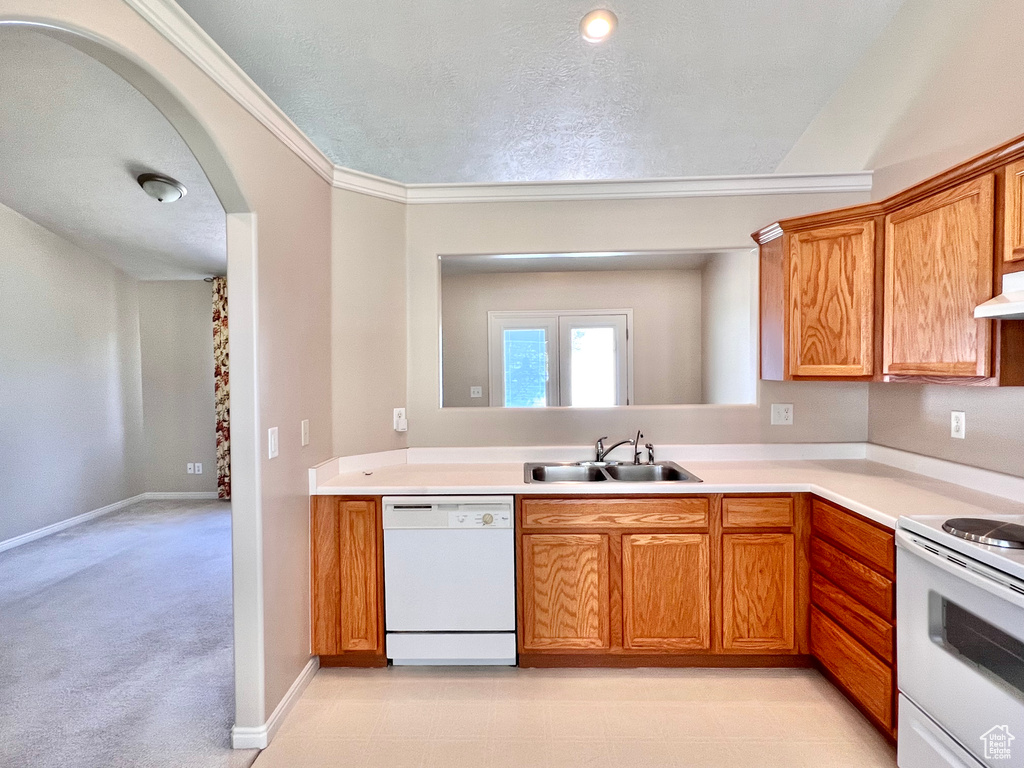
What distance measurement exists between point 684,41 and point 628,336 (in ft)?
5.50

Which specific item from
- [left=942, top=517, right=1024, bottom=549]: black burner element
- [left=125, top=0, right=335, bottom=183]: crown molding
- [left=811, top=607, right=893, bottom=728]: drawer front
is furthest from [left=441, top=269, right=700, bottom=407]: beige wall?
[left=942, top=517, right=1024, bottom=549]: black burner element

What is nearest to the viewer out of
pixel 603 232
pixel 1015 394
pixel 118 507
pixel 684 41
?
pixel 1015 394

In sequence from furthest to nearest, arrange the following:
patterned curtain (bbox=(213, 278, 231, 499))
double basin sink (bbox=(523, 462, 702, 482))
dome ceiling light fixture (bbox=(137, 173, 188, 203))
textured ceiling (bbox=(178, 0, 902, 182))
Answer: patterned curtain (bbox=(213, 278, 231, 499)), dome ceiling light fixture (bbox=(137, 173, 188, 203)), double basin sink (bbox=(523, 462, 702, 482)), textured ceiling (bbox=(178, 0, 902, 182))

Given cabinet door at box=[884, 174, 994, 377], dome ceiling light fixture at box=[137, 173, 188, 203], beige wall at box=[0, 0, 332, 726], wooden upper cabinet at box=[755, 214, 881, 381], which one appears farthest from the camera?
dome ceiling light fixture at box=[137, 173, 188, 203]

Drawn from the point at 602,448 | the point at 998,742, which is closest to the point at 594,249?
the point at 602,448

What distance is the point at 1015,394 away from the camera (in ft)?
6.31

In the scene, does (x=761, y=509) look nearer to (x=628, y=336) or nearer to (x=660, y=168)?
(x=628, y=336)

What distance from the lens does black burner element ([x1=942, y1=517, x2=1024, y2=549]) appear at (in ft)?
4.46

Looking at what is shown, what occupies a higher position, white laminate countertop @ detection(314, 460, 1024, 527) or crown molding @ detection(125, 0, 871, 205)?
crown molding @ detection(125, 0, 871, 205)

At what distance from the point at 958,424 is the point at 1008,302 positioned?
0.92 m

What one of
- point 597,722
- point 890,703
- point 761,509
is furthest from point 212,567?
point 890,703

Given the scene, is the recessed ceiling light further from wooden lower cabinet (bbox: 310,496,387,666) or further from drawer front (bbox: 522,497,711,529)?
wooden lower cabinet (bbox: 310,496,387,666)

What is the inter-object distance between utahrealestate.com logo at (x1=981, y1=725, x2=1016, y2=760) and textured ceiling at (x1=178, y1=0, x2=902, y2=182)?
2.90 m

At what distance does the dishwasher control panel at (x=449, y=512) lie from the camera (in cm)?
228
